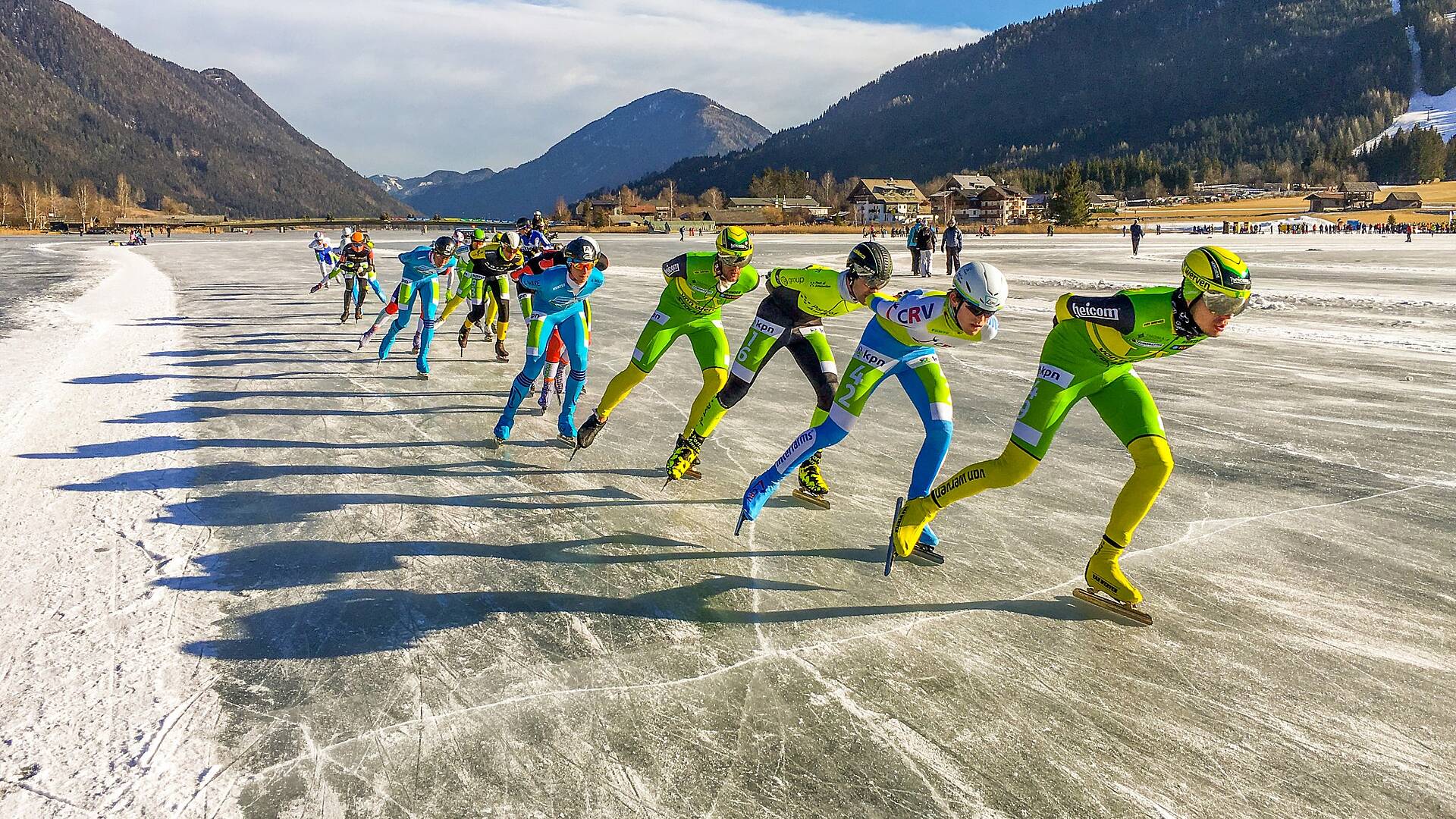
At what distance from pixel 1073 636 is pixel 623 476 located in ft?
12.6

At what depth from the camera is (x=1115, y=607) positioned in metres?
4.45

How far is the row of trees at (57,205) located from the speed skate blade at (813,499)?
12653cm

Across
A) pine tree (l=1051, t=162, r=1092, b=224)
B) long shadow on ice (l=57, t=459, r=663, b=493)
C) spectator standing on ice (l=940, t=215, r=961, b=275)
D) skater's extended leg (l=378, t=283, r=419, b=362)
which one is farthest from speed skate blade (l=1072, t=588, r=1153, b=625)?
pine tree (l=1051, t=162, r=1092, b=224)

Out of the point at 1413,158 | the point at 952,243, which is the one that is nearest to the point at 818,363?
the point at 952,243

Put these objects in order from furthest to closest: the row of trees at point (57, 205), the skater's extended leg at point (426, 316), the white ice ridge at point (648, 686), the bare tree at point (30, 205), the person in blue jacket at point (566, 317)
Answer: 1. the row of trees at point (57, 205)
2. the bare tree at point (30, 205)
3. the skater's extended leg at point (426, 316)
4. the person in blue jacket at point (566, 317)
5. the white ice ridge at point (648, 686)

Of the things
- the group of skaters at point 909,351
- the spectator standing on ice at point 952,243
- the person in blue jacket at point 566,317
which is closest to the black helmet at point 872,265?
the group of skaters at point 909,351

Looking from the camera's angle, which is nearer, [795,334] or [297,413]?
[795,334]

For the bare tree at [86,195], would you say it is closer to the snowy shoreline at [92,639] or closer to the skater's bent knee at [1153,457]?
the snowy shoreline at [92,639]

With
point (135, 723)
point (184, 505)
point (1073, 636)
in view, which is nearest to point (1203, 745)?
point (1073, 636)

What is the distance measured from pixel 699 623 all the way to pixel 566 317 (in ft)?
13.4

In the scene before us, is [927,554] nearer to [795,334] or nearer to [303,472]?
[795,334]

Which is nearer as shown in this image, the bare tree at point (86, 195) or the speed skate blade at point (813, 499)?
the speed skate blade at point (813, 499)

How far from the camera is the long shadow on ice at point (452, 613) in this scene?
4059 mm

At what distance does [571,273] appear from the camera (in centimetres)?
734
